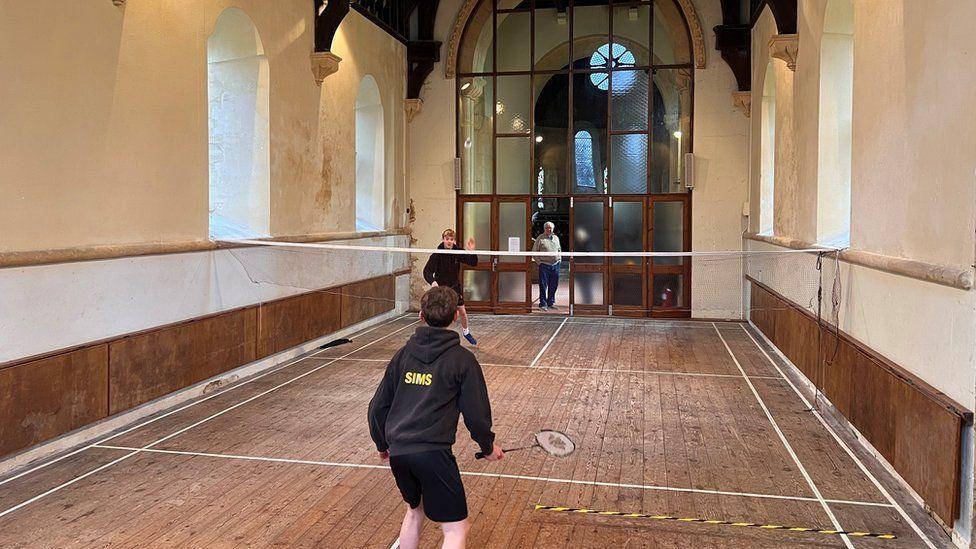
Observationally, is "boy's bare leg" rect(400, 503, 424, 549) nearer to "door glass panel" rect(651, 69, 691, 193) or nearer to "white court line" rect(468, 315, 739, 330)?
"white court line" rect(468, 315, 739, 330)

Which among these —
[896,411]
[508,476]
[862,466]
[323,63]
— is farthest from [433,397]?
[323,63]

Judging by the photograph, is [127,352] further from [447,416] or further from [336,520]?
[447,416]

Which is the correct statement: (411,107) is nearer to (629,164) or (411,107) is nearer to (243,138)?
(629,164)

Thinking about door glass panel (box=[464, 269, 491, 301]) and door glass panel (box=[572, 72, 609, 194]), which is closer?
door glass panel (box=[572, 72, 609, 194])

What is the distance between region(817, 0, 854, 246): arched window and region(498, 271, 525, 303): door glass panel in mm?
7123

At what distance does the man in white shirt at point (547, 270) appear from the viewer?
14.0m

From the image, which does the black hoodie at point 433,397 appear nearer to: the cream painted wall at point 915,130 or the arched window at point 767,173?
the cream painted wall at point 915,130

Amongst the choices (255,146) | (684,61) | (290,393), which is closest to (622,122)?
(684,61)

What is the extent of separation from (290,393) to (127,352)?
163cm

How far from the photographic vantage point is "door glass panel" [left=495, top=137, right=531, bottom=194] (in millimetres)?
14570

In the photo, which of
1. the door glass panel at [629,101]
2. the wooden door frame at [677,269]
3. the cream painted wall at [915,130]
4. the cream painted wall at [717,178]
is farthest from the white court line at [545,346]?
the cream painted wall at [915,130]

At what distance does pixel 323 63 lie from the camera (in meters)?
10.3

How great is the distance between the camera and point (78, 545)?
4.17 metres

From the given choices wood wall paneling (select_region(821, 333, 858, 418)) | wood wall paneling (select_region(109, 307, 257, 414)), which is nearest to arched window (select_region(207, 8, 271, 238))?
wood wall paneling (select_region(109, 307, 257, 414))
